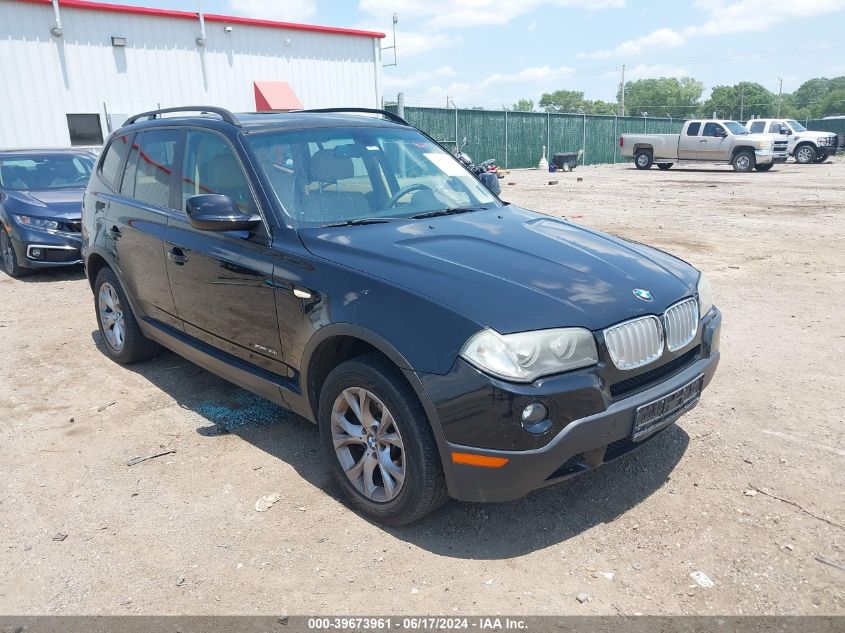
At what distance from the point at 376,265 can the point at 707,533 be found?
6.30 ft

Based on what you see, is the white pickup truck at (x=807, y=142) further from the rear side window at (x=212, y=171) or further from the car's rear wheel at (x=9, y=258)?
the rear side window at (x=212, y=171)

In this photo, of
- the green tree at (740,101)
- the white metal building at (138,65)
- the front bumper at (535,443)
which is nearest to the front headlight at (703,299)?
the front bumper at (535,443)

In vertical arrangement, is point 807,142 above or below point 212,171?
below

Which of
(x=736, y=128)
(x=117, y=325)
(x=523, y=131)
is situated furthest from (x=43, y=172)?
(x=523, y=131)

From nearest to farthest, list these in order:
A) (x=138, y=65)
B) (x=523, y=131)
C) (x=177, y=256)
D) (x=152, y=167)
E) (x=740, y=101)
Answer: (x=177, y=256) < (x=152, y=167) < (x=138, y=65) < (x=523, y=131) < (x=740, y=101)

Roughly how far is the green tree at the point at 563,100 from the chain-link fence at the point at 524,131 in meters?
106

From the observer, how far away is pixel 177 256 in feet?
13.5

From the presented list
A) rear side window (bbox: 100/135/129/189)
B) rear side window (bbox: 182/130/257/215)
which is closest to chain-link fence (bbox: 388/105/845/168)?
A: rear side window (bbox: 100/135/129/189)

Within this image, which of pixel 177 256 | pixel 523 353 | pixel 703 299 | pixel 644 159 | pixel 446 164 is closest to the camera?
pixel 523 353

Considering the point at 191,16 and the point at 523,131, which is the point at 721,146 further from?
the point at 191,16

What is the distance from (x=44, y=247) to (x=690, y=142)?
25.4 meters

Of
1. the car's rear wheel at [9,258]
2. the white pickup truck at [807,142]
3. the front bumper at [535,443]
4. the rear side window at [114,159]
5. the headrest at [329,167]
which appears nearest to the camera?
the front bumper at [535,443]

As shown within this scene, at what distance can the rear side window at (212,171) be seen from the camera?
12.0ft

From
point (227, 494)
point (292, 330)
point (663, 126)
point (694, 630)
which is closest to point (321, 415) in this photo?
point (292, 330)
